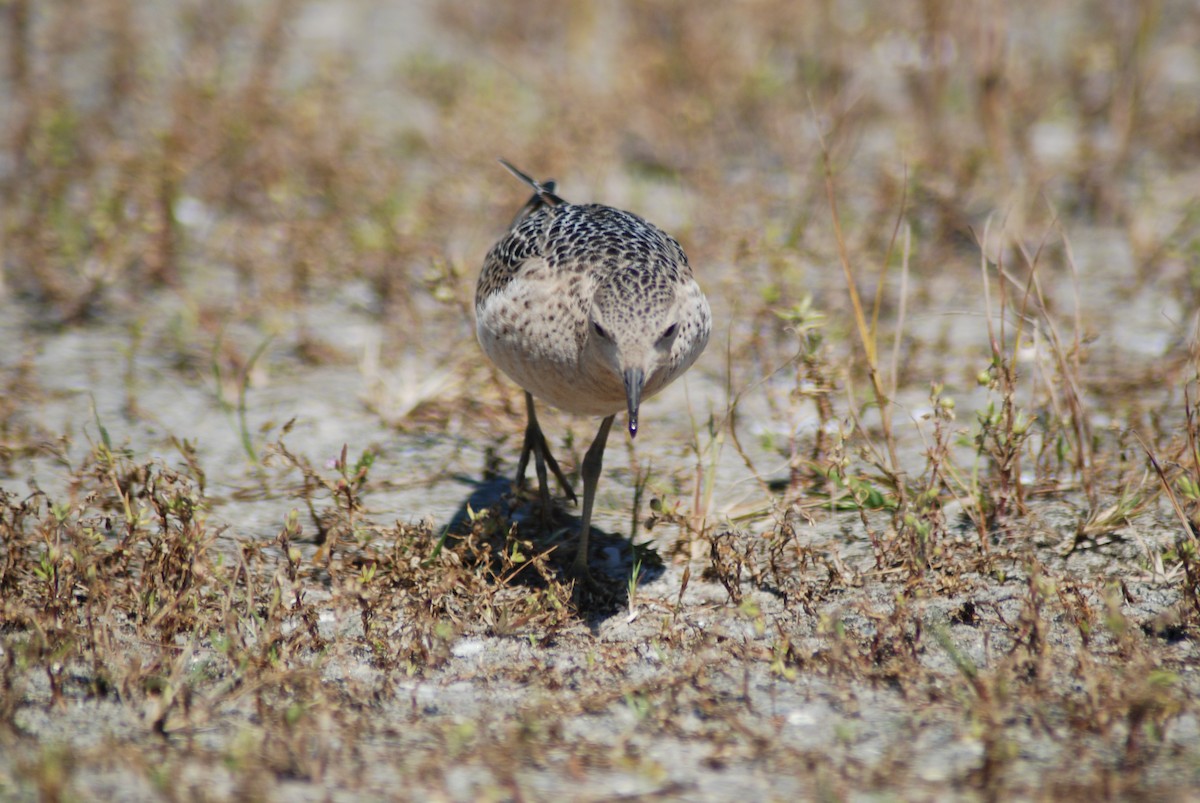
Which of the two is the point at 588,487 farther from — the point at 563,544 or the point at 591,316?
the point at 591,316

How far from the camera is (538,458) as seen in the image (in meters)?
4.73

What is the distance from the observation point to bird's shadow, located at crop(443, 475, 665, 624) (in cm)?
420

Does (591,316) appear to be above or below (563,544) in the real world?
above

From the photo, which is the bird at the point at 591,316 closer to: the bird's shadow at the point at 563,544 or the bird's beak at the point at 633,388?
the bird's beak at the point at 633,388

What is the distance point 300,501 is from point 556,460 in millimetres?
1085

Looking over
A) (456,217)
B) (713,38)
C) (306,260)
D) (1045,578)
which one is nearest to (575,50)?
(713,38)

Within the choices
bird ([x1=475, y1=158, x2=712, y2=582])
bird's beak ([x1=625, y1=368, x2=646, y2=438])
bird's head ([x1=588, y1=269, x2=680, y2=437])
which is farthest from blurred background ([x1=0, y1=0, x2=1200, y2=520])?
bird's beak ([x1=625, y1=368, x2=646, y2=438])

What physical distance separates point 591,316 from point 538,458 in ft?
3.43

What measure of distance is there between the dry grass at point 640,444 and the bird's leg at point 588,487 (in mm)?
164

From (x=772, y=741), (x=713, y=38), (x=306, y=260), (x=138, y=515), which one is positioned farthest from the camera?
(x=713, y=38)

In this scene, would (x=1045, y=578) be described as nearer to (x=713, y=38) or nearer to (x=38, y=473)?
(x=38, y=473)

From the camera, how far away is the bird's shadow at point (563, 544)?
13.8 feet

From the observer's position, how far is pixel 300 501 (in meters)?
4.70

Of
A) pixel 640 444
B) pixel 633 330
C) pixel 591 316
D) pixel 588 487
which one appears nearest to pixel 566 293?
pixel 591 316
